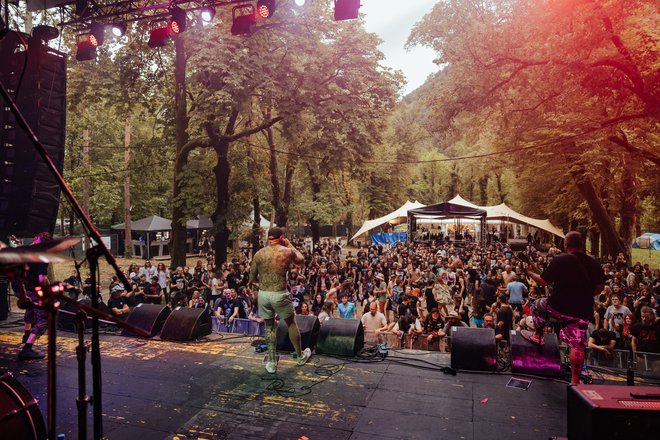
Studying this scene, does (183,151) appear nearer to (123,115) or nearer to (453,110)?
(123,115)

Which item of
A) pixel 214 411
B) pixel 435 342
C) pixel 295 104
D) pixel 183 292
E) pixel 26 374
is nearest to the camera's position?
pixel 214 411

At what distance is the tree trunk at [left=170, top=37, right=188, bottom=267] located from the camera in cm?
1631

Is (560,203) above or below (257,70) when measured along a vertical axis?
below

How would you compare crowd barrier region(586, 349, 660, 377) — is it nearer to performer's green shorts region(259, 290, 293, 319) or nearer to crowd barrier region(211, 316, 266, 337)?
performer's green shorts region(259, 290, 293, 319)

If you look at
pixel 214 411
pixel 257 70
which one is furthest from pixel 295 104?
pixel 214 411

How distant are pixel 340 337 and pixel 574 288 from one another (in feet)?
9.97

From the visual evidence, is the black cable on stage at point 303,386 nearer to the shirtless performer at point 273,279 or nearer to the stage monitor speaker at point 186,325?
the shirtless performer at point 273,279

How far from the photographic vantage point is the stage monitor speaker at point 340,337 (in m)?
6.20

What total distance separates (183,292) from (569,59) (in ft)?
33.7

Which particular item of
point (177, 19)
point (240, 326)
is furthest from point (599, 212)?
point (177, 19)

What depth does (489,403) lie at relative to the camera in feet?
15.4

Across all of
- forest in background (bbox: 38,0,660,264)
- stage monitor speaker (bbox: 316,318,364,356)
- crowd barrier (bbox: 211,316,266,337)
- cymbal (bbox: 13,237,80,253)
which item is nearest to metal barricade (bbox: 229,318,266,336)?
crowd barrier (bbox: 211,316,266,337)

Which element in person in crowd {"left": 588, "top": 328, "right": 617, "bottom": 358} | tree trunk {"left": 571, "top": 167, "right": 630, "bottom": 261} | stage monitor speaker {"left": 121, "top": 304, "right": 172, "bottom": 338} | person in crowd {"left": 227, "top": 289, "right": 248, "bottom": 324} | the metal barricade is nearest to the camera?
person in crowd {"left": 588, "top": 328, "right": 617, "bottom": 358}

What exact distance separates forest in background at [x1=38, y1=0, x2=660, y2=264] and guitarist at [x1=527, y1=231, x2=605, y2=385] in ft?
18.9
